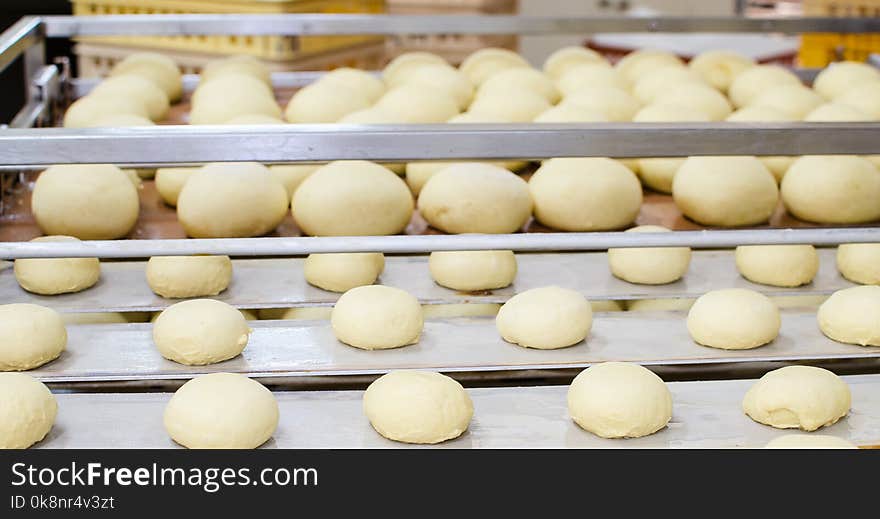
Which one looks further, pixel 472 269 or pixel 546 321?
pixel 472 269

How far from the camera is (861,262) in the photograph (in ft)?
4.87

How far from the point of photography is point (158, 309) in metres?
1.37

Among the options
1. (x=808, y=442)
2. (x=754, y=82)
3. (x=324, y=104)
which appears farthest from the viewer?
(x=754, y=82)

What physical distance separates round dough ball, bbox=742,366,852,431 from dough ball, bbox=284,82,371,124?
3.75 ft

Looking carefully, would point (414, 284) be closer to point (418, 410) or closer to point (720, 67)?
point (418, 410)

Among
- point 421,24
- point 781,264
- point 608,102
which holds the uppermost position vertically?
point 421,24

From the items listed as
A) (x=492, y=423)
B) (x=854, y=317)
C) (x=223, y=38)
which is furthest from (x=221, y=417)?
(x=223, y=38)

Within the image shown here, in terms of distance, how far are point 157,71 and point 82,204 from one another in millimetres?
820

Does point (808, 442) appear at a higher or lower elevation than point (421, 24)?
lower

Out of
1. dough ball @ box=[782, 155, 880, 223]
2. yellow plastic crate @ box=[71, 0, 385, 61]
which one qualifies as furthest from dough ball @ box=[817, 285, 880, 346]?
yellow plastic crate @ box=[71, 0, 385, 61]

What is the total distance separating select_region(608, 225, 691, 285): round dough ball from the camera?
146 centimetres

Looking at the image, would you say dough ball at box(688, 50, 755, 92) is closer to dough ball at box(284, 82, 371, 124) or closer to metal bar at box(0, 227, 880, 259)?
dough ball at box(284, 82, 371, 124)

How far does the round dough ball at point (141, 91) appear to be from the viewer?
204cm
